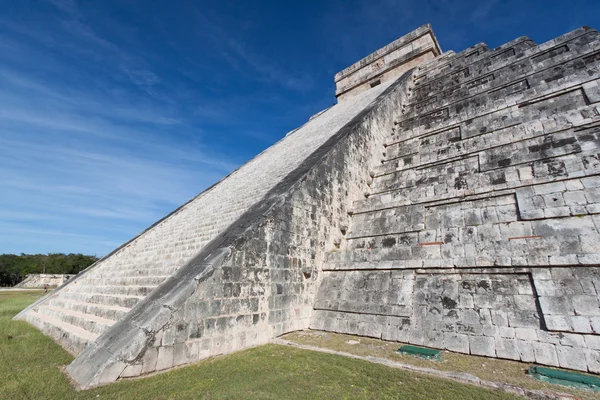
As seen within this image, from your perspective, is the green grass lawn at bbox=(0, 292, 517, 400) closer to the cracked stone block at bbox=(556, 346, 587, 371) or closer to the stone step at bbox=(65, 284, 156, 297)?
the cracked stone block at bbox=(556, 346, 587, 371)

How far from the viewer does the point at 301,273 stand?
634 centimetres

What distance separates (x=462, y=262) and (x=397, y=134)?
6.88m

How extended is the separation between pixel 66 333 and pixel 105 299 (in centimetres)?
114

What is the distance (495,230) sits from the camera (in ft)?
17.5

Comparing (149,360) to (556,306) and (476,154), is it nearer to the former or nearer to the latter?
(556,306)

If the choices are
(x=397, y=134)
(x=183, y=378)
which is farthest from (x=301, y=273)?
(x=397, y=134)

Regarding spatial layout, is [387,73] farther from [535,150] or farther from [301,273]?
[301,273]

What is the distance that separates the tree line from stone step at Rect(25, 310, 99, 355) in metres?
60.5

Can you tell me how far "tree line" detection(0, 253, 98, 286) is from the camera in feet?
166

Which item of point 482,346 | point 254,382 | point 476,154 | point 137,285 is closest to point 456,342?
point 482,346

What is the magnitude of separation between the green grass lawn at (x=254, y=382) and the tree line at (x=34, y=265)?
215 ft

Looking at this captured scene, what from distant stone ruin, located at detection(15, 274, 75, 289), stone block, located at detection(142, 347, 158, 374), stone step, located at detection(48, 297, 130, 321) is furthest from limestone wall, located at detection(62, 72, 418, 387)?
distant stone ruin, located at detection(15, 274, 75, 289)

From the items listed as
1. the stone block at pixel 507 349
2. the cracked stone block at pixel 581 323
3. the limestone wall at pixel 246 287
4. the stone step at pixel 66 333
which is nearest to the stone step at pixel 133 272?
the stone step at pixel 66 333

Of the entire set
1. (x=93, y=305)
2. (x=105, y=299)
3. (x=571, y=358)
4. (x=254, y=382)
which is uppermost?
(x=105, y=299)
